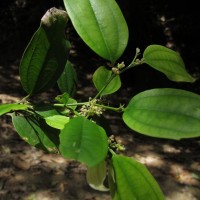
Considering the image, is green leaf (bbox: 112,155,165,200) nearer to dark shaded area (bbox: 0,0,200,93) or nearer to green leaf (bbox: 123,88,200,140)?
green leaf (bbox: 123,88,200,140)

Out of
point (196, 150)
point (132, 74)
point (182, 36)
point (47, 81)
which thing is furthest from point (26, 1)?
point (47, 81)

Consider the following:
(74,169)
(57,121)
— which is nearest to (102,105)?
(57,121)

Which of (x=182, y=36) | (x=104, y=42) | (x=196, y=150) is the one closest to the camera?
(x=104, y=42)

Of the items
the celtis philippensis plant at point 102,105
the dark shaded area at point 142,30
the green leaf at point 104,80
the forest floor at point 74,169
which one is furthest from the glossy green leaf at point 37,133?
the dark shaded area at point 142,30

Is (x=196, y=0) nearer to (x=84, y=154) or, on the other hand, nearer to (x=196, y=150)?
(x=196, y=150)

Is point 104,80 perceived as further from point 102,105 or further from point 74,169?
point 74,169

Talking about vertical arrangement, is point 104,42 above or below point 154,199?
above

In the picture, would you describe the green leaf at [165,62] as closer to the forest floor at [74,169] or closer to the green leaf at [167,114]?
the green leaf at [167,114]
